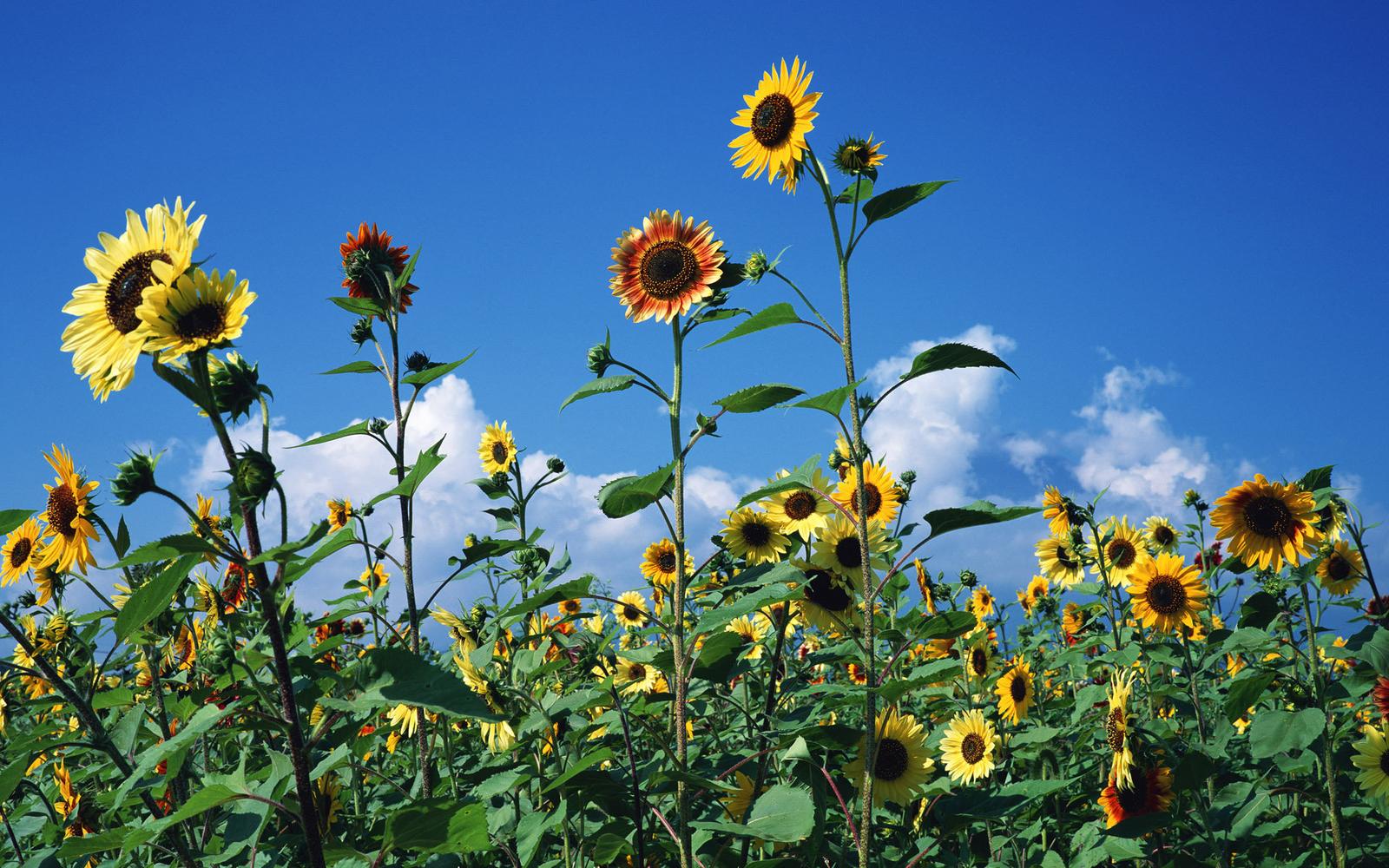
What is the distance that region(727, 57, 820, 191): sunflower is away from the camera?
3.03m

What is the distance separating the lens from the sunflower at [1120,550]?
470 centimetres

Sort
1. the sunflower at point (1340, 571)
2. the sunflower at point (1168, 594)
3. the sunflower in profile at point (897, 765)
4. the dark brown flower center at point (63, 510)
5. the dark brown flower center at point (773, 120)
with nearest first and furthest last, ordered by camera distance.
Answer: the dark brown flower center at point (63, 510) → the dark brown flower center at point (773, 120) → the sunflower in profile at point (897, 765) → the sunflower at point (1340, 571) → the sunflower at point (1168, 594)

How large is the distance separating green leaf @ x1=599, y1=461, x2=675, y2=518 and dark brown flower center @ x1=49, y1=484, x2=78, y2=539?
1.66 m

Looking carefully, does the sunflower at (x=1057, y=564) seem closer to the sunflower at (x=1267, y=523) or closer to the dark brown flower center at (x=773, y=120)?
the sunflower at (x=1267, y=523)

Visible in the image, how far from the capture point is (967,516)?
8.43ft

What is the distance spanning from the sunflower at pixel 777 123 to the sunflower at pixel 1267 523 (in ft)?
7.91

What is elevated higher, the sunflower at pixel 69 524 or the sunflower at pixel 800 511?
the sunflower at pixel 800 511

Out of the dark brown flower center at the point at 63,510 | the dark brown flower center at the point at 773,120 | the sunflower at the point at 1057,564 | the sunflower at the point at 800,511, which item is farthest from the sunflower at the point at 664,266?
the sunflower at the point at 1057,564

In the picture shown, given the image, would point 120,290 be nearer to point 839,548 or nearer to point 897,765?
point 839,548

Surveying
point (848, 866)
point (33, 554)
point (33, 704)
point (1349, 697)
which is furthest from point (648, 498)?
point (1349, 697)

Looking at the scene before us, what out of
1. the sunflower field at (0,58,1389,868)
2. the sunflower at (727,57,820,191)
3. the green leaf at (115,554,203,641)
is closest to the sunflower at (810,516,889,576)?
the sunflower field at (0,58,1389,868)

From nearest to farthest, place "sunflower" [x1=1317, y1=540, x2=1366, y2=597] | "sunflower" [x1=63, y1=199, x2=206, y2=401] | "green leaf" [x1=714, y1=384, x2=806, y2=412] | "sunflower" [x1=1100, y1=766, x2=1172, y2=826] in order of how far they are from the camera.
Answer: "sunflower" [x1=63, y1=199, x2=206, y2=401] → "green leaf" [x1=714, y1=384, x2=806, y2=412] → "sunflower" [x1=1100, y1=766, x2=1172, y2=826] → "sunflower" [x1=1317, y1=540, x2=1366, y2=597]

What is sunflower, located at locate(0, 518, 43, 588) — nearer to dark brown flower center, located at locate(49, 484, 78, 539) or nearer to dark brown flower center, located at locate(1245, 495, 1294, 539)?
dark brown flower center, located at locate(49, 484, 78, 539)

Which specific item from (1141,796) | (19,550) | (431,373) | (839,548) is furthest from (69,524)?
(1141,796)
